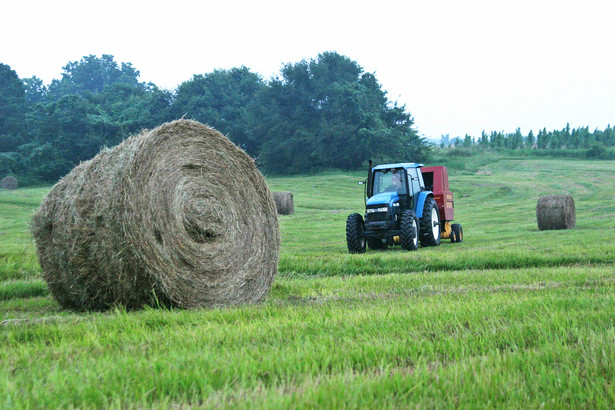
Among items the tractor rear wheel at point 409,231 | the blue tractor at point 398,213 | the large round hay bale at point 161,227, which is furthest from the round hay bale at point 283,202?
the large round hay bale at point 161,227

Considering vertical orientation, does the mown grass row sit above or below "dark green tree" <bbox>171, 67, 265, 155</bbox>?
below

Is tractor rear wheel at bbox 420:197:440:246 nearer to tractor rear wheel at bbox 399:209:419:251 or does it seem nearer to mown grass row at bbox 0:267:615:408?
tractor rear wheel at bbox 399:209:419:251

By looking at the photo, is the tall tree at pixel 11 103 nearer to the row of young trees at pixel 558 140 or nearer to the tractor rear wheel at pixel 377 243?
the row of young trees at pixel 558 140

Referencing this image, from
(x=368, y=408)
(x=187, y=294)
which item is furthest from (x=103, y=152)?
(x=368, y=408)

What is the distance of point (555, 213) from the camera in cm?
1880

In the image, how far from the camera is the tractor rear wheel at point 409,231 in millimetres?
13516

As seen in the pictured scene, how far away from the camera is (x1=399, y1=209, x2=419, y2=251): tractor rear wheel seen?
44.3 feet

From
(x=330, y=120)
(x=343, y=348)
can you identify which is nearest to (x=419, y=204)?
(x=343, y=348)

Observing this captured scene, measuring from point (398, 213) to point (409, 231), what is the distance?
Answer: 31.7 inches

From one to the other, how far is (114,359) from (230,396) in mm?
1029

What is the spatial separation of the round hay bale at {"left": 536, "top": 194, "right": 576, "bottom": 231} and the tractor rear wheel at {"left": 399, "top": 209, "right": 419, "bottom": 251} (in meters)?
6.90

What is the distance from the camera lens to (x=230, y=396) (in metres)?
2.66

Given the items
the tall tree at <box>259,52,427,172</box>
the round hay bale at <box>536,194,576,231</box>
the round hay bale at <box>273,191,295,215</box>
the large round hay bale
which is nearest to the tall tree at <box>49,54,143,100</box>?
the tall tree at <box>259,52,427,172</box>

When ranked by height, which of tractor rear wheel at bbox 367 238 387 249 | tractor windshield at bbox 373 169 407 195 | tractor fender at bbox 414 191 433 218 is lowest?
tractor rear wheel at bbox 367 238 387 249
